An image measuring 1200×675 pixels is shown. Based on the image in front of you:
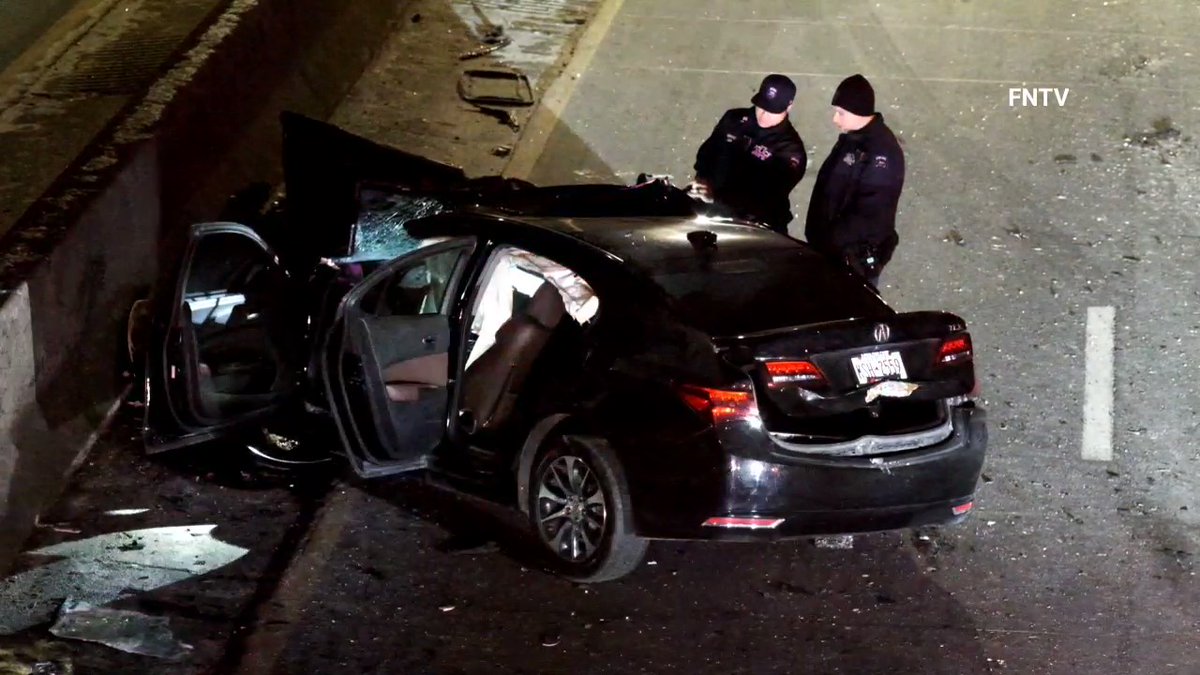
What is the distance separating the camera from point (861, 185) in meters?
7.97

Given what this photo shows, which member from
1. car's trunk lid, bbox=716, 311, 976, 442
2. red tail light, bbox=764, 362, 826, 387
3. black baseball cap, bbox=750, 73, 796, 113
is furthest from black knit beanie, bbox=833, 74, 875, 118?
red tail light, bbox=764, 362, 826, 387

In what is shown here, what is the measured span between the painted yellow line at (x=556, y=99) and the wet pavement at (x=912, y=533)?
0.24 feet

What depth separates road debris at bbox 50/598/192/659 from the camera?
231 inches

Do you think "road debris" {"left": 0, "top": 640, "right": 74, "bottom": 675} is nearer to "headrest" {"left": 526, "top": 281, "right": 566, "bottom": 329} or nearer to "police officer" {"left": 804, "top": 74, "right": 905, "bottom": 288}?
"headrest" {"left": 526, "top": 281, "right": 566, "bottom": 329}

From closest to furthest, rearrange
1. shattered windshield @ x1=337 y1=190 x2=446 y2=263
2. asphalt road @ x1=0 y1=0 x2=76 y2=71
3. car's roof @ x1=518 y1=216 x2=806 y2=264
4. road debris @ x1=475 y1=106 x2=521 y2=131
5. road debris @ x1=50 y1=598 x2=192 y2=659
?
road debris @ x1=50 y1=598 x2=192 y2=659 → car's roof @ x1=518 y1=216 x2=806 y2=264 → shattered windshield @ x1=337 y1=190 x2=446 y2=263 → asphalt road @ x1=0 y1=0 x2=76 y2=71 → road debris @ x1=475 y1=106 x2=521 y2=131

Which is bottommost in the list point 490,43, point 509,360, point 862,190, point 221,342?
point 221,342

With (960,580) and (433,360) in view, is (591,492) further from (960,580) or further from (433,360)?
(960,580)

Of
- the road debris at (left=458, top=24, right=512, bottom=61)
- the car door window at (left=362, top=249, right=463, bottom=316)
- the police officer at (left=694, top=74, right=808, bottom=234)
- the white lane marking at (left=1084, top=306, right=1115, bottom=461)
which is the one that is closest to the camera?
the car door window at (left=362, top=249, right=463, bottom=316)

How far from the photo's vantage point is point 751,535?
5824 millimetres

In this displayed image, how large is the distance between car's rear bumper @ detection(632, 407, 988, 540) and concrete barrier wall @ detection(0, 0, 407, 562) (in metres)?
3.00

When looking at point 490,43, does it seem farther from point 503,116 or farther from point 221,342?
point 221,342

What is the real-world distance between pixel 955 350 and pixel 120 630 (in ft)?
11.6

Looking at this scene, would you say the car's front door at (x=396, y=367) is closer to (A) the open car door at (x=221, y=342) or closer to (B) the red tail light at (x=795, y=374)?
(A) the open car door at (x=221, y=342)

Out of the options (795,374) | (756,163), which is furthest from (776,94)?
Result: (795,374)
